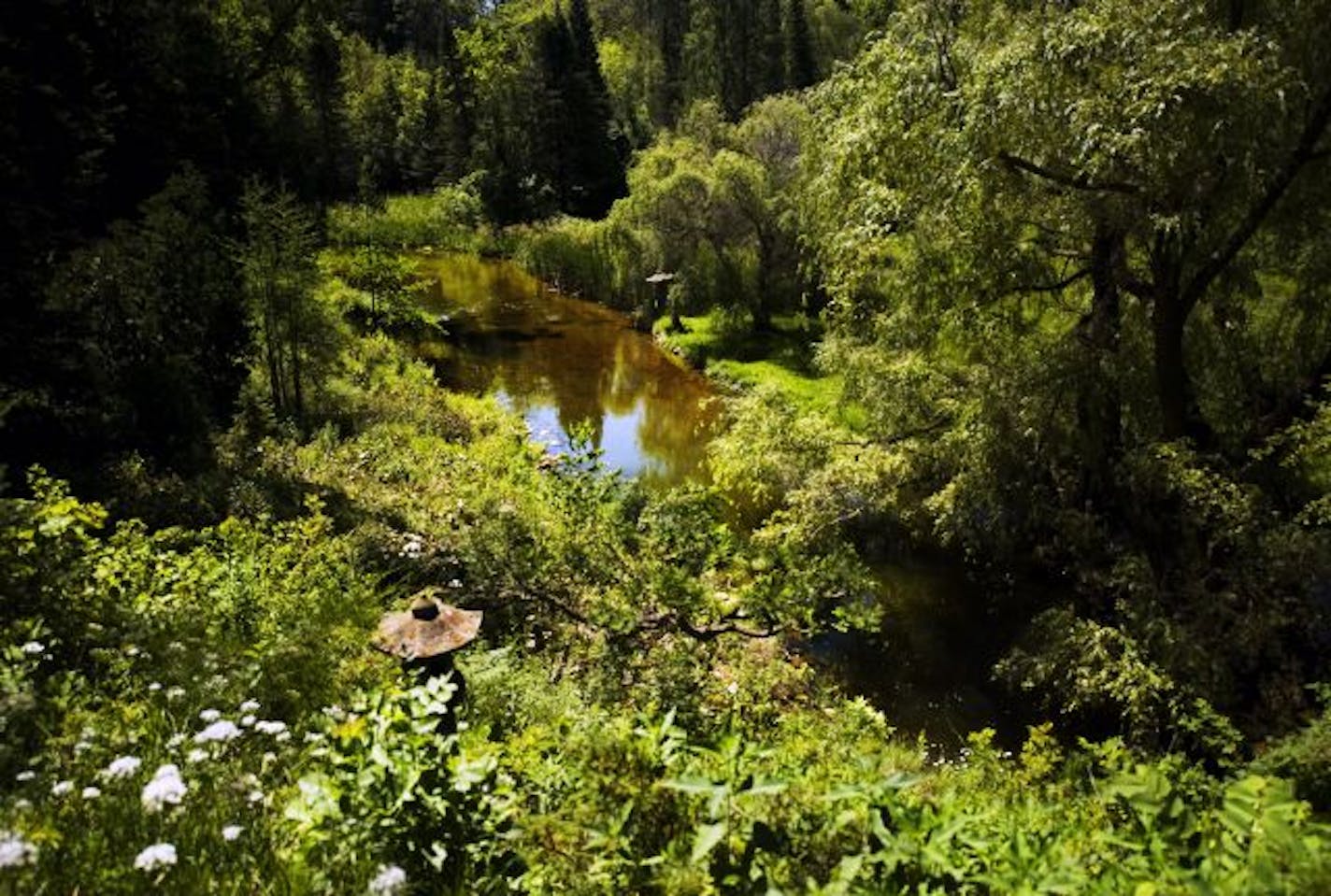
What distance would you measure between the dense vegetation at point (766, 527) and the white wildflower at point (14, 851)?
0.02 m

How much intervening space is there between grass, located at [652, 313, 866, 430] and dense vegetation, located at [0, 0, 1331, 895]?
3182mm

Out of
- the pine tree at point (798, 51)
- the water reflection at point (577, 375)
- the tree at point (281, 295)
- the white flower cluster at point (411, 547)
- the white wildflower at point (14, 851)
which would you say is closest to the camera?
the white wildflower at point (14, 851)

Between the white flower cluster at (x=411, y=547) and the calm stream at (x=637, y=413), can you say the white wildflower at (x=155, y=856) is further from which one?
the white flower cluster at (x=411, y=547)

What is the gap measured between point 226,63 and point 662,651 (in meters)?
20.0

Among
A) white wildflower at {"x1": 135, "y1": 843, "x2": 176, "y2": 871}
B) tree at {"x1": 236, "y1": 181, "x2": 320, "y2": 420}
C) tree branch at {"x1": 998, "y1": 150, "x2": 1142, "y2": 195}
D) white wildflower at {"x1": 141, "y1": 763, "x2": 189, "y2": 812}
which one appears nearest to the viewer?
white wildflower at {"x1": 135, "y1": 843, "x2": 176, "y2": 871}

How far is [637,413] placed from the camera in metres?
20.7

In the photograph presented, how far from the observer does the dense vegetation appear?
2768 millimetres

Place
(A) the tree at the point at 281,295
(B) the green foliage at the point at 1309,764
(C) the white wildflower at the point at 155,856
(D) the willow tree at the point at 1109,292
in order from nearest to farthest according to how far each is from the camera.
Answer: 1. (C) the white wildflower at the point at 155,856
2. (B) the green foliage at the point at 1309,764
3. (D) the willow tree at the point at 1109,292
4. (A) the tree at the point at 281,295

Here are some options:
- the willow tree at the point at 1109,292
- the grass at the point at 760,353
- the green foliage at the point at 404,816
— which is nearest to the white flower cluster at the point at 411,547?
the willow tree at the point at 1109,292

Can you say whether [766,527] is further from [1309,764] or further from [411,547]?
[1309,764]

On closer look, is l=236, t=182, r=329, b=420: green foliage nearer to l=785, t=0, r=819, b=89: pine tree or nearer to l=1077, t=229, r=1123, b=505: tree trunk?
l=1077, t=229, r=1123, b=505: tree trunk

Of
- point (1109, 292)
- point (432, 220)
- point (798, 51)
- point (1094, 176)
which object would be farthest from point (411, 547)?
point (798, 51)

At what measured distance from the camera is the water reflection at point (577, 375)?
1866 centimetres

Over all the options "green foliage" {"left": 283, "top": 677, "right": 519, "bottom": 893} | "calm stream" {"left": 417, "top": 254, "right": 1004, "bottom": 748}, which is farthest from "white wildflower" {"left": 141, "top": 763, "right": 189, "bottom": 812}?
"calm stream" {"left": 417, "top": 254, "right": 1004, "bottom": 748}
